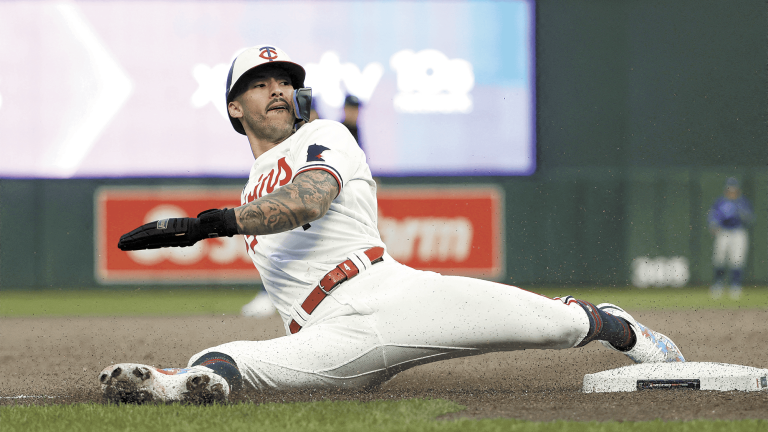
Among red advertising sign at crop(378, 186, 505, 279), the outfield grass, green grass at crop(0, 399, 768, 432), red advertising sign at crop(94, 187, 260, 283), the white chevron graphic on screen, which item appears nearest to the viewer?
green grass at crop(0, 399, 768, 432)

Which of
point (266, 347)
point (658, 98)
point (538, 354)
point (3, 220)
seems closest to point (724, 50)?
point (658, 98)

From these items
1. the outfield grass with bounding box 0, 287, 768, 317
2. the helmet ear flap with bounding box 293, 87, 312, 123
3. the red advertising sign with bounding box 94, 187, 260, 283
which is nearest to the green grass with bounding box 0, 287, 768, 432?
the helmet ear flap with bounding box 293, 87, 312, 123

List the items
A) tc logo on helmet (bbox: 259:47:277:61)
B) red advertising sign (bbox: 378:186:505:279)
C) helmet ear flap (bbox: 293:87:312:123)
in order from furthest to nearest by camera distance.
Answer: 1. red advertising sign (bbox: 378:186:505:279)
2. tc logo on helmet (bbox: 259:47:277:61)
3. helmet ear flap (bbox: 293:87:312:123)

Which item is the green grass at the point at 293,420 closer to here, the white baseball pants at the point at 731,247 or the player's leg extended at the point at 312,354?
the player's leg extended at the point at 312,354

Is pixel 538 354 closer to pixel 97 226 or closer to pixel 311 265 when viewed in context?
pixel 311 265

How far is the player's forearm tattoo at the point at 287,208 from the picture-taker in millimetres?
2752

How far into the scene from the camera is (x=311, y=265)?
314 centimetres

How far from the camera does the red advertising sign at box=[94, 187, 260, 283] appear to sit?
11.1 metres

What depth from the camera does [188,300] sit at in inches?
410

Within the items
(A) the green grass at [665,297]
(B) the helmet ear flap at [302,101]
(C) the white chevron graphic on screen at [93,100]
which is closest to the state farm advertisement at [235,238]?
(C) the white chevron graphic on screen at [93,100]

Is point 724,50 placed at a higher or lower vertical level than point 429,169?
higher

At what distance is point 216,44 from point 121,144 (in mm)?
1730

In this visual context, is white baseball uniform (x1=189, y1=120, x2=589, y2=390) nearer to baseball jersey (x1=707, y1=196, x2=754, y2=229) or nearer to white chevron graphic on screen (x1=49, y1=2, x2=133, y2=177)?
white chevron graphic on screen (x1=49, y1=2, x2=133, y2=177)

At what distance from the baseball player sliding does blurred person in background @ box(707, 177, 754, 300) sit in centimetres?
889
